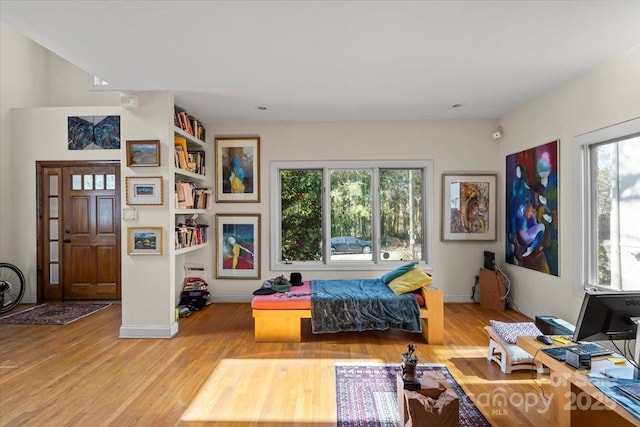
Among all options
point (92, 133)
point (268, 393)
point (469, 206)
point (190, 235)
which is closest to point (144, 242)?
point (190, 235)

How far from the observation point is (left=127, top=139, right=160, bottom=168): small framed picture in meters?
3.51

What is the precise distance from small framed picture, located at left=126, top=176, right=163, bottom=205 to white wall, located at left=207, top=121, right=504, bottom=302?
1382 millimetres

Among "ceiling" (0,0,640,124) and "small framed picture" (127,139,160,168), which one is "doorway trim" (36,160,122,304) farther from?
"ceiling" (0,0,640,124)

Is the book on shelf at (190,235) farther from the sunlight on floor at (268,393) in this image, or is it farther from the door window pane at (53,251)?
the door window pane at (53,251)

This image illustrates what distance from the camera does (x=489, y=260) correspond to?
14.9 feet

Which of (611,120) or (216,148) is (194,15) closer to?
(216,148)

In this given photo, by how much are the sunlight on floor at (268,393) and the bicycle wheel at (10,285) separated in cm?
391

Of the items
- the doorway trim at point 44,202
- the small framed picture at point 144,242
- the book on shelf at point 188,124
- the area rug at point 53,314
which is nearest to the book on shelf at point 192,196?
the small framed picture at point 144,242

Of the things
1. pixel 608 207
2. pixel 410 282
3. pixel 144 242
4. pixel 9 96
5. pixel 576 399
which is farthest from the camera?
pixel 9 96

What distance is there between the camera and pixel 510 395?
7.88 ft

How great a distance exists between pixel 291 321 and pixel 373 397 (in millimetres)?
1298

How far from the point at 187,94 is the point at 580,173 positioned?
4.27m

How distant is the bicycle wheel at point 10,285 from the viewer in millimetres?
4570

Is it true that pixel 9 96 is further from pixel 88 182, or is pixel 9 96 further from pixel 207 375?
pixel 207 375
